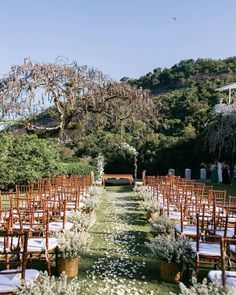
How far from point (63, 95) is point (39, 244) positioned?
10.7m

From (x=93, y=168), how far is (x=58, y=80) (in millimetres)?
10211

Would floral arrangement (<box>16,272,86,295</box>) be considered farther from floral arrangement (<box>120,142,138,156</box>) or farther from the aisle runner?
floral arrangement (<box>120,142,138,156</box>)

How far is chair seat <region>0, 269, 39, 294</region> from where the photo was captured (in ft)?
10.5

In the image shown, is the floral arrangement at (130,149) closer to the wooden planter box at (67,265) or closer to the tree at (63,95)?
the tree at (63,95)

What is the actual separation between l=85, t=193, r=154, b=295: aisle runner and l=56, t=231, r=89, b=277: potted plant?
0.81 feet

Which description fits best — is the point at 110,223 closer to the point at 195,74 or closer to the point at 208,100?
the point at 208,100

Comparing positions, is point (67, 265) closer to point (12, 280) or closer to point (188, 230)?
point (12, 280)

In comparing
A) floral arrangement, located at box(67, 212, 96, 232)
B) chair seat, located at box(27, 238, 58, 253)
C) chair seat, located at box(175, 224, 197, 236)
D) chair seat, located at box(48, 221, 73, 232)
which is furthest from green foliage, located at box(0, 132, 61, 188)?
chair seat, located at box(27, 238, 58, 253)

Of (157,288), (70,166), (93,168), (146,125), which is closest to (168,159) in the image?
(93,168)

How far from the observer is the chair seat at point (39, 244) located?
450 centimetres

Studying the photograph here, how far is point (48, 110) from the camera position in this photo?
49.2 ft

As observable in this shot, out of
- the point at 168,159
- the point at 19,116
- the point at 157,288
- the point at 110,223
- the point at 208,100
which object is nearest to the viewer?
the point at 157,288

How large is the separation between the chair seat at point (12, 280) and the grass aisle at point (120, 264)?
94 cm

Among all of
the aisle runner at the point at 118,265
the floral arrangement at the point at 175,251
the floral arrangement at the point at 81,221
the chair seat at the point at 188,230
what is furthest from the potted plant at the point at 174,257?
the floral arrangement at the point at 81,221
